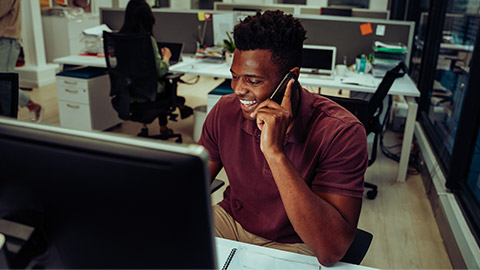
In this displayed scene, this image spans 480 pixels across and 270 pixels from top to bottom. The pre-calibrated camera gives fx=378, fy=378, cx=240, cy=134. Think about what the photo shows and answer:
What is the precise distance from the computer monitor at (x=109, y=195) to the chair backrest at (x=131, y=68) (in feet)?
6.89

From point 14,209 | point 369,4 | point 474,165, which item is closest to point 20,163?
point 14,209

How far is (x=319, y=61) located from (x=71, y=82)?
1965mm

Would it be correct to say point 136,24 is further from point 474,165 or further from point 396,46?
point 474,165

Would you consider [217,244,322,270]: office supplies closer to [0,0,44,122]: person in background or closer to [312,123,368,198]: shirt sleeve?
[312,123,368,198]: shirt sleeve

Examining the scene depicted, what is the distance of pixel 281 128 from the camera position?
856 millimetres

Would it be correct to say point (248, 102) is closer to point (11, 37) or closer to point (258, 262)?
point (258, 262)

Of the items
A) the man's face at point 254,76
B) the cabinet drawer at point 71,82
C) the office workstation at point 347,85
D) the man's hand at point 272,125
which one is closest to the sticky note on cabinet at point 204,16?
the office workstation at point 347,85

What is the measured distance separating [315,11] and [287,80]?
3881 millimetres

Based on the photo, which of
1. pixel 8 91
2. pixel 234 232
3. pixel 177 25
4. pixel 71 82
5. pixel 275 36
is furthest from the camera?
pixel 177 25

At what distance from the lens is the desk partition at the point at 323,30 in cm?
304

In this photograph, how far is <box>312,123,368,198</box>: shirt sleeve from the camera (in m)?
0.87

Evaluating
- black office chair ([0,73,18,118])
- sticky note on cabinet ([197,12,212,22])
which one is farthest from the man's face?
sticky note on cabinet ([197,12,212,22])

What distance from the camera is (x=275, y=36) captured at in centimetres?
95

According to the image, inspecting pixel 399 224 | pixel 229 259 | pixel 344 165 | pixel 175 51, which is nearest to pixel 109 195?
pixel 229 259
